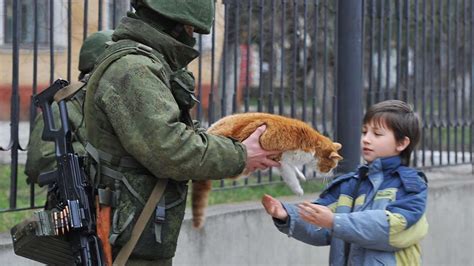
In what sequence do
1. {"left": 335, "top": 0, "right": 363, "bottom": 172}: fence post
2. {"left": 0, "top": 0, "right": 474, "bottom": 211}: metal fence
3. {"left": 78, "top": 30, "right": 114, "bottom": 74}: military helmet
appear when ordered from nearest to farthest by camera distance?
{"left": 78, "top": 30, "right": 114, "bottom": 74}: military helmet → {"left": 0, "top": 0, "right": 474, "bottom": 211}: metal fence → {"left": 335, "top": 0, "right": 363, "bottom": 172}: fence post

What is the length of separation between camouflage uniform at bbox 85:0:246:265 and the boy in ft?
1.86

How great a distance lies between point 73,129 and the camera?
3.81 meters

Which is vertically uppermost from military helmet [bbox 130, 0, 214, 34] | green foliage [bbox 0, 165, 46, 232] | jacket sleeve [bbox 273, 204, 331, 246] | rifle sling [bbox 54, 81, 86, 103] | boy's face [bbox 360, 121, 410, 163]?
military helmet [bbox 130, 0, 214, 34]

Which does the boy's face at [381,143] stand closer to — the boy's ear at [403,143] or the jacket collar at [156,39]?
the boy's ear at [403,143]

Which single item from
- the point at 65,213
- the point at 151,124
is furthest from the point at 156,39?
the point at 65,213

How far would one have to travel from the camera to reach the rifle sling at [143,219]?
3.00 meters

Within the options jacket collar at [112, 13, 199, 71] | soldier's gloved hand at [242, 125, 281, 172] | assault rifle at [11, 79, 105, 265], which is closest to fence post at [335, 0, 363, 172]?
soldier's gloved hand at [242, 125, 281, 172]

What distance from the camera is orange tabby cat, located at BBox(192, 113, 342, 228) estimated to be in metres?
3.16

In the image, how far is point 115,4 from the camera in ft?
15.7

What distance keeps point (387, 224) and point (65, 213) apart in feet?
3.90

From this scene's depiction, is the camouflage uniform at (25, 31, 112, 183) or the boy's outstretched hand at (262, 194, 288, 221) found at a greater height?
the camouflage uniform at (25, 31, 112, 183)

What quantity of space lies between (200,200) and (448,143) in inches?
143

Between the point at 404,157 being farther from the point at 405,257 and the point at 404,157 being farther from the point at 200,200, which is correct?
Result: the point at 200,200

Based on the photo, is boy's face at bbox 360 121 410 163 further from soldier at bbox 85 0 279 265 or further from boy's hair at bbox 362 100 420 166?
soldier at bbox 85 0 279 265
